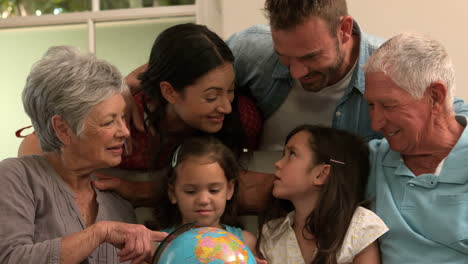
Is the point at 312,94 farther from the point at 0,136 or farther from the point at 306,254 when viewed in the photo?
the point at 0,136

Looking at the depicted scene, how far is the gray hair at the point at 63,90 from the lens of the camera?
6.13 feet

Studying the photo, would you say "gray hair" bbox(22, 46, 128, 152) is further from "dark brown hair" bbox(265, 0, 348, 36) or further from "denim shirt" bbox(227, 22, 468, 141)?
"denim shirt" bbox(227, 22, 468, 141)

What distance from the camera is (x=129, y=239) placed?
5.74ft

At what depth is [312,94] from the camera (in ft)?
8.09

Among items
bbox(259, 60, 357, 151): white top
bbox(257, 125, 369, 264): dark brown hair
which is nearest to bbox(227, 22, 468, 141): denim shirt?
bbox(259, 60, 357, 151): white top

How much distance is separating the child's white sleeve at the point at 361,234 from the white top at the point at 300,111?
566mm

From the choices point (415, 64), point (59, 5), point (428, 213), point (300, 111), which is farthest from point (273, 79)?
point (59, 5)

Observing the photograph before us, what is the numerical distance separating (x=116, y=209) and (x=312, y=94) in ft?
3.02

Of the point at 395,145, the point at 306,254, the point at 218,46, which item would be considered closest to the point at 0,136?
the point at 218,46

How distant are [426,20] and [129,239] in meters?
2.05

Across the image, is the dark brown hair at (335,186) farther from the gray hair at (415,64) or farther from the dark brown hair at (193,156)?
the gray hair at (415,64)

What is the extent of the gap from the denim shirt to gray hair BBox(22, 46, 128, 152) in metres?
0.76

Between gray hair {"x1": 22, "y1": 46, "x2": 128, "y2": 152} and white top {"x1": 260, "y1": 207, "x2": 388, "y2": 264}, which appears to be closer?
gray hair {"x1": 22, "y1": 46, "x2": 128, "y2": 152}

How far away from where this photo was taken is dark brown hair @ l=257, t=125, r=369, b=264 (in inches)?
80.6
